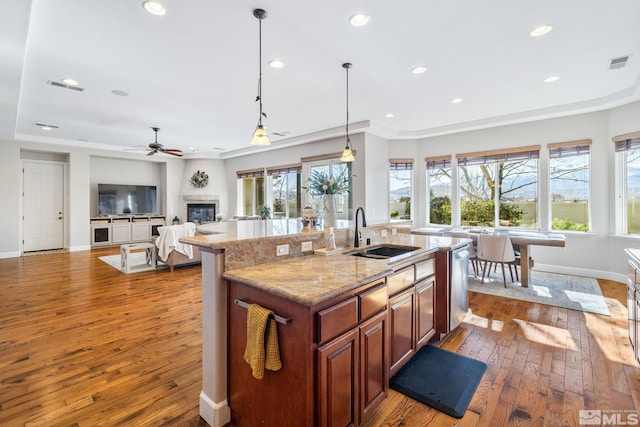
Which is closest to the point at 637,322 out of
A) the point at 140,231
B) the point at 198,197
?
the point at 198,197

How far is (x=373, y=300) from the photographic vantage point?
180 cm

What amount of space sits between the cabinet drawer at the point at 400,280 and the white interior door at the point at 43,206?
31.0 ft

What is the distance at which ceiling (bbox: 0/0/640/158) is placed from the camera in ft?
7.99

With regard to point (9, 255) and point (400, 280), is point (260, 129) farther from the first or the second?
point (9, 255)

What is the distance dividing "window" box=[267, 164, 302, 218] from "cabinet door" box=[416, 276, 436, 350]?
5406mm

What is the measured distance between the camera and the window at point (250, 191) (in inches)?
350

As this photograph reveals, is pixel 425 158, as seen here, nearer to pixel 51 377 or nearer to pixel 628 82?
pixel 628 82

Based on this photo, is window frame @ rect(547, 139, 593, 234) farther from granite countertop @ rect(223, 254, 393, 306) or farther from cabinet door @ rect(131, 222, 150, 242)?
cabinet door @ rect(131, 222, 150, 242)

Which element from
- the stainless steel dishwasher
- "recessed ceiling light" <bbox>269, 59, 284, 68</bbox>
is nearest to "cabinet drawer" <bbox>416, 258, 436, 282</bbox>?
the stainless steel dishwasher

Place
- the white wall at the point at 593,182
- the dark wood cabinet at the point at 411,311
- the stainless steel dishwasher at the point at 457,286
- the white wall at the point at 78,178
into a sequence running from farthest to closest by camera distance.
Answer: the white wall at the point at 78,178
the white wall at the point at 593,182
the stainless steel dishwasher at the point at 457,286
the dark wood cabinet at the point at 411,311

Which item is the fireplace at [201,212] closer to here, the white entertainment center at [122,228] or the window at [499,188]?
the white entertainment center at [122,228]

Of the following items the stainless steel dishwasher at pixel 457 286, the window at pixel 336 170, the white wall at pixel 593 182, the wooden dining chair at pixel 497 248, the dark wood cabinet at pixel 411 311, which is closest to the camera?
the dark wood cabinet at pixel 411 311

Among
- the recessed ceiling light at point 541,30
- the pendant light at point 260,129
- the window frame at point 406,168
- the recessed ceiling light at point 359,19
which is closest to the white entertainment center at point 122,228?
the window frame at point 406,168

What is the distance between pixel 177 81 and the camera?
382 centimetres
